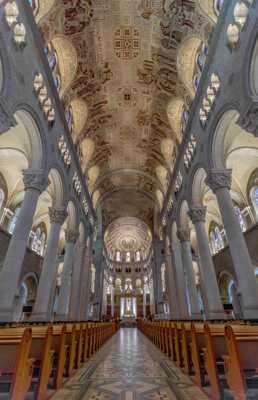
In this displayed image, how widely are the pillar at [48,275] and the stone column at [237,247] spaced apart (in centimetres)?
846

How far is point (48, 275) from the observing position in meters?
11.4

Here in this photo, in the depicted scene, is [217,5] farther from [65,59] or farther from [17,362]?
[17,362]

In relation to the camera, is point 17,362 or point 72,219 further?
point 72,219

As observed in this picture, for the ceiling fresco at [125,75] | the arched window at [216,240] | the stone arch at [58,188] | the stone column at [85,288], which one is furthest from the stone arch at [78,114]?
the arched window at [216,240]

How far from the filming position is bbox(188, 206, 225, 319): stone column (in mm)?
10633

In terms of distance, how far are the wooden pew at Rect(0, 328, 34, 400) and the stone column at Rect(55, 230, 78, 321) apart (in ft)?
40.4

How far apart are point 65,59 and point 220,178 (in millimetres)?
10767

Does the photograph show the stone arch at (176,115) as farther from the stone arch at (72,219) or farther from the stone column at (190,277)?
the stone arch at (72,219)

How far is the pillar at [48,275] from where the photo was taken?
10398 millimetres

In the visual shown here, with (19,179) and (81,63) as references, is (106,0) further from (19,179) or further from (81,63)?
(19,179)

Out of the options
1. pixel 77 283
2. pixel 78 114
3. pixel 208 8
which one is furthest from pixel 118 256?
pixel 208 8

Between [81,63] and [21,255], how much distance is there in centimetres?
1123

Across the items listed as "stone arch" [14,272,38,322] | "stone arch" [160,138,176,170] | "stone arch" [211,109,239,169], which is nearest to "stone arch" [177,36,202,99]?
"stone arch" [211,109,239,169]

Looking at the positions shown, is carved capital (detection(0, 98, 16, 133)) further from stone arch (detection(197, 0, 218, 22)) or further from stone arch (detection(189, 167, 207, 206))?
stone arch (detection(189, 167, 207, 206))
